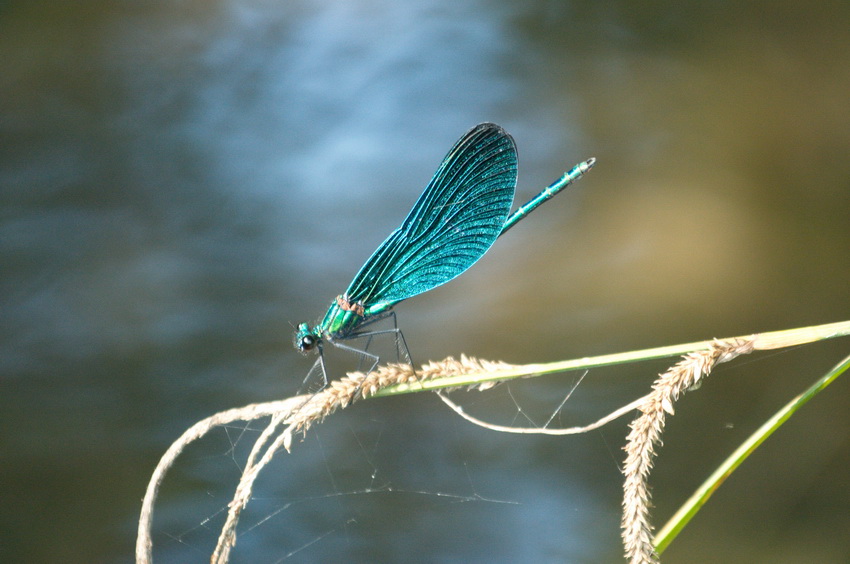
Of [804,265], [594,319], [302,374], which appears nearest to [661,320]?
[594,319]

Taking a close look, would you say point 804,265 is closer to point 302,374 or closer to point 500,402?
point 500,402

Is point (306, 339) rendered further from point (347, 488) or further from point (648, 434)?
point (347, 488)

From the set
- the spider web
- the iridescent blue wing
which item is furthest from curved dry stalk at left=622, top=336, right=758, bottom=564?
the spider web

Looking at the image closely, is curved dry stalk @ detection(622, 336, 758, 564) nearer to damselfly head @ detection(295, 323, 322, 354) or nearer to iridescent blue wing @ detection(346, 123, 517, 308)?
iridescent blue wing @ detection(346, 123, 517, 308)

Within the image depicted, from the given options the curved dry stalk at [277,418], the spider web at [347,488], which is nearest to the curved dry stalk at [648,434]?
the curved dry stalk at [277,418]

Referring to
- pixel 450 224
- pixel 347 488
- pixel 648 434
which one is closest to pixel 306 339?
pixel 450 224
